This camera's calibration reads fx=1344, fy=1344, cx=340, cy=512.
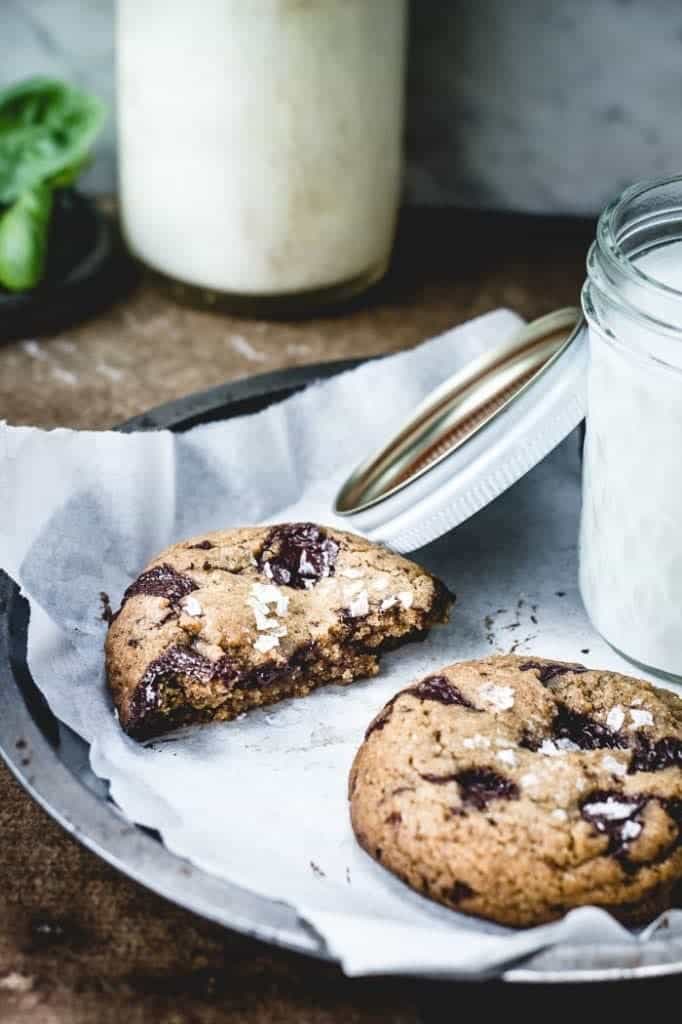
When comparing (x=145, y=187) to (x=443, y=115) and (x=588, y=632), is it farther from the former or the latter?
(x=588, y=632)

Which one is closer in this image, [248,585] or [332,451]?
[248,585]

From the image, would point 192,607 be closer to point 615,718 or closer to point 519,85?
point 615,718

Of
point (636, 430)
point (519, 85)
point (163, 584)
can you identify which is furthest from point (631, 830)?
point (519, 85)

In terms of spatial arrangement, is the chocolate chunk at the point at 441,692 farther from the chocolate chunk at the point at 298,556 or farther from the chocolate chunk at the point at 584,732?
the chocolate chunk at the point at 298,556

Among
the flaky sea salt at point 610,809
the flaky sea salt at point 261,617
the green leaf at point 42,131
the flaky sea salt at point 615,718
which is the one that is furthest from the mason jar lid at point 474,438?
the green leaf at point 42,131

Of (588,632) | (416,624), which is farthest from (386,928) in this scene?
(588,632)

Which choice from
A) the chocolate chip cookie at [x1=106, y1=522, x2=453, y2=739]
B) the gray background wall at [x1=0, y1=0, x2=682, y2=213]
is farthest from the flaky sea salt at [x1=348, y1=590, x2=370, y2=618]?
the gray background wall at [x1=0, y1=0, x2=682, y2=213]
